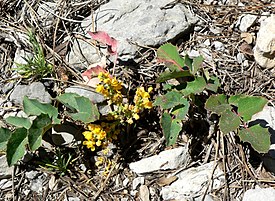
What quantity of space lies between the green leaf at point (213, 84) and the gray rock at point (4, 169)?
1.02 metres

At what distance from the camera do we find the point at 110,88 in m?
2.34

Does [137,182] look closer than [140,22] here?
Yes

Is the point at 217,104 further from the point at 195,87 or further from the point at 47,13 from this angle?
the point at 47,13

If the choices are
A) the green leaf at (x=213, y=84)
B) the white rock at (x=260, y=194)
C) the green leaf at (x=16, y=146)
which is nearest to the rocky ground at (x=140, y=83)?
the white rock at (x=260, y=194)

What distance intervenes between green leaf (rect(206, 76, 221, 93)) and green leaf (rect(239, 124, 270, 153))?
232 mm

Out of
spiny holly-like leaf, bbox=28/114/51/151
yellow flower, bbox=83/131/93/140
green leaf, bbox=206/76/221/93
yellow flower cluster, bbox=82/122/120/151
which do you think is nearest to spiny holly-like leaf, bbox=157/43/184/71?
green leaf, bbox=206/76/221/93

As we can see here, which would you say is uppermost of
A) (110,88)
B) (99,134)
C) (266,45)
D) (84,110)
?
(266,45)

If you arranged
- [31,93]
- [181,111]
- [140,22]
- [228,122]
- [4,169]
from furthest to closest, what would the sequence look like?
[140,22]
[31,93]
[4,169]
[181,111]
[228,122]

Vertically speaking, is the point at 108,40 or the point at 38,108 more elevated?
the point at 108,40

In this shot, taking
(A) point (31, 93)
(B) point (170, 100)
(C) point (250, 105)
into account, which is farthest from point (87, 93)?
(C) point (250, 105)

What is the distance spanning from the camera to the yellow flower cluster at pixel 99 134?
2.32 m

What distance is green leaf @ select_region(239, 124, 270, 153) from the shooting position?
2160 millimetres

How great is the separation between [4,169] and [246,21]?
55.9 inches

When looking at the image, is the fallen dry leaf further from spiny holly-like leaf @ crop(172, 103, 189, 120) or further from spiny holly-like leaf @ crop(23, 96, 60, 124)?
spiny holly-like leaf @ crop(23, 96, 60, 124)
